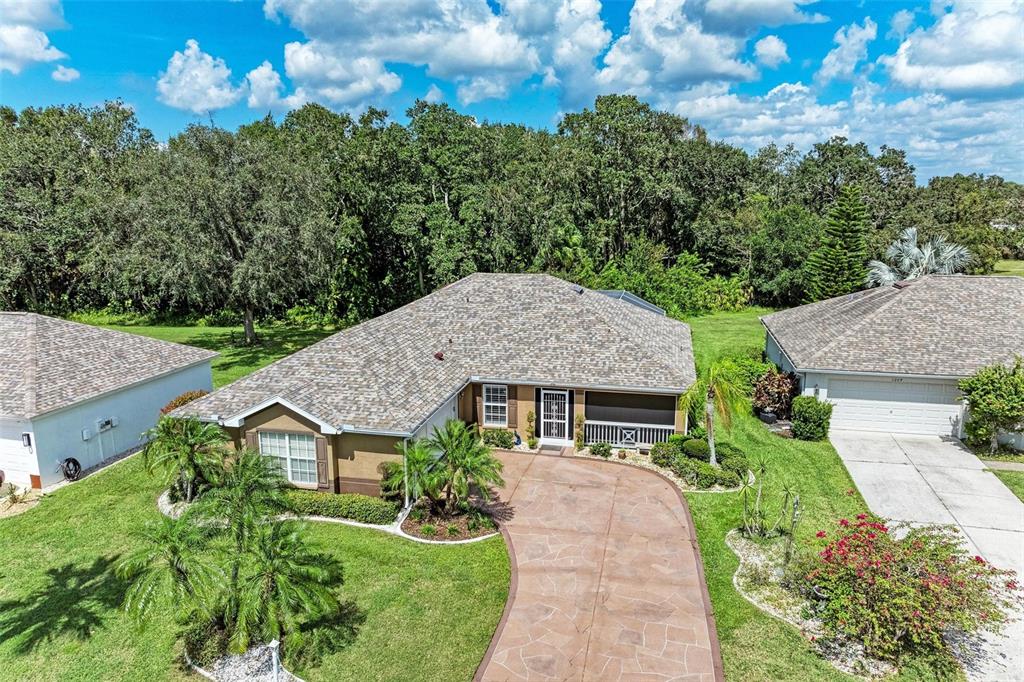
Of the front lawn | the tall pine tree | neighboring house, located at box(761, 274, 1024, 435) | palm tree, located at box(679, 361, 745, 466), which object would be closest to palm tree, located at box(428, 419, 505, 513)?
the front lawn

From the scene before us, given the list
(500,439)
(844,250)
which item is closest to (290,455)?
(500,439)

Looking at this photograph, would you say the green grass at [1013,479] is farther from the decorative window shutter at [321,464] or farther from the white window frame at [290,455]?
the white window frame at [290,455]

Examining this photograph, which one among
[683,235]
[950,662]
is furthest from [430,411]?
[683,235]

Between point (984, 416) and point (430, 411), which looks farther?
point (984, 416)

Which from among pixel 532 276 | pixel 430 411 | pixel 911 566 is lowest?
pixel 911 566

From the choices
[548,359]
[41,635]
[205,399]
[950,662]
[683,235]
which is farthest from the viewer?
[683,235]

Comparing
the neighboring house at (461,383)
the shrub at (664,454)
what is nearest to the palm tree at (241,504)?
the neighboring house at (461,383)

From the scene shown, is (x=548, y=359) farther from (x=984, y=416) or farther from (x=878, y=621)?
(x=984, y=416)
